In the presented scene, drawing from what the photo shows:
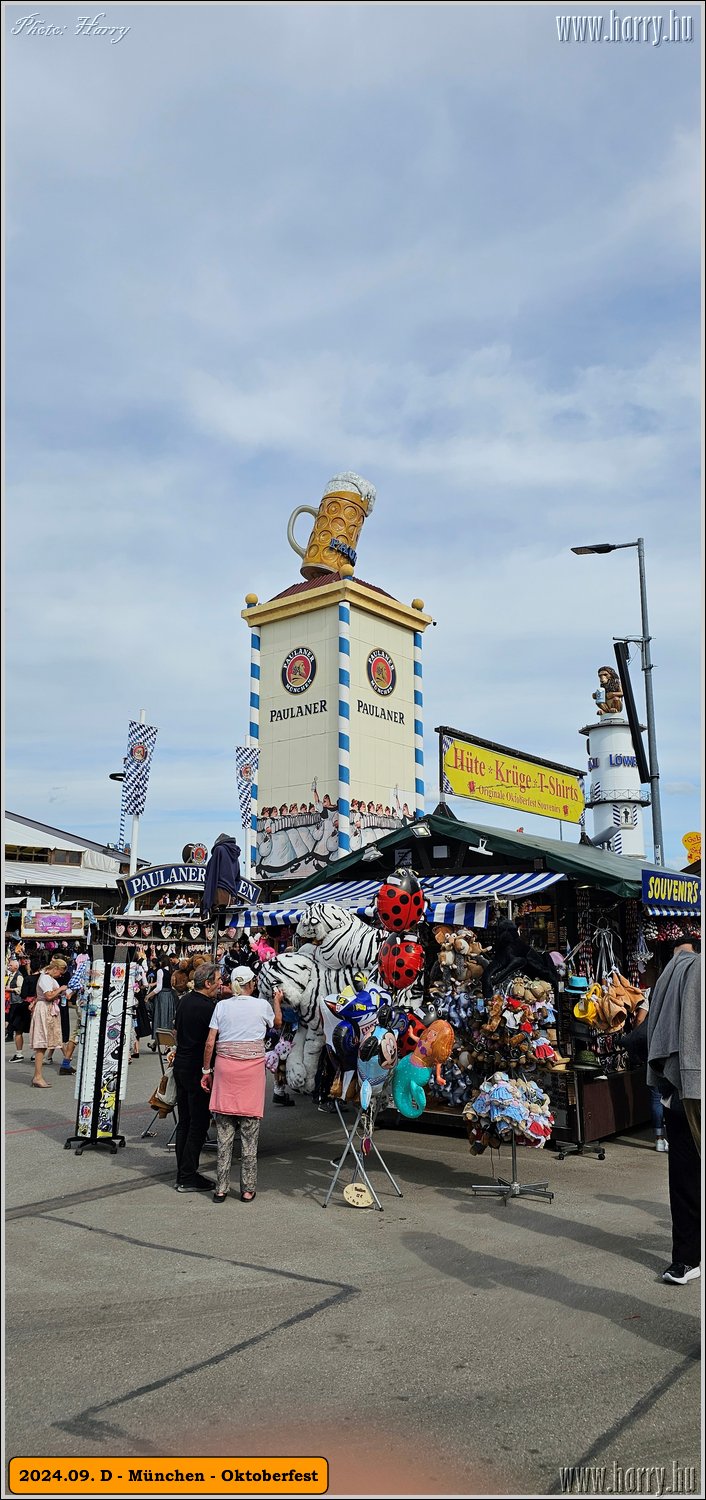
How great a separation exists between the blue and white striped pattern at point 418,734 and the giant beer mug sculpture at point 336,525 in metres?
2.77

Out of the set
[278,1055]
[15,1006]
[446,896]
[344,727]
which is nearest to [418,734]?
[344,727]

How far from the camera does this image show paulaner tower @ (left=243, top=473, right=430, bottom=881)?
22.4m

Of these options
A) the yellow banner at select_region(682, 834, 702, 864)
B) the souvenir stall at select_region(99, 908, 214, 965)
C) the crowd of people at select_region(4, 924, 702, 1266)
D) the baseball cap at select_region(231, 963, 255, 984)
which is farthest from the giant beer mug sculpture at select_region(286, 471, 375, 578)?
the baseball cap at select_region(231, 963, 255, 984)

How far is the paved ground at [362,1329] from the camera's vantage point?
12.1 feet

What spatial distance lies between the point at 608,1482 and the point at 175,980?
7350 millimetres

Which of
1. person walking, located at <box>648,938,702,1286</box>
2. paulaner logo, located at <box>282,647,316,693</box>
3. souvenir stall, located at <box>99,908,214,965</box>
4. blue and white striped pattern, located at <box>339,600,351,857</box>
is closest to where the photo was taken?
person walking, located at <box>648,938,702,1286</box>

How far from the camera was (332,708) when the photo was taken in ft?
73.9

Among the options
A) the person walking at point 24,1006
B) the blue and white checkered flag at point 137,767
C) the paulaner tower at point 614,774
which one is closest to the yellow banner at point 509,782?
the person walking at point 24,1006

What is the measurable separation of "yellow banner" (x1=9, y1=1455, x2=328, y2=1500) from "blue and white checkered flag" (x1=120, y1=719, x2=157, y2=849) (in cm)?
2448

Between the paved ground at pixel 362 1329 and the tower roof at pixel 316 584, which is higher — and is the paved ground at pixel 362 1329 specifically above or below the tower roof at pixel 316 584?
below

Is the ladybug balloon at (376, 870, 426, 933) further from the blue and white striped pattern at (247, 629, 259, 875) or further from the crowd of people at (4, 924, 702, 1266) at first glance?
the blue and white striped pattern at (247, 629, 259, 875)

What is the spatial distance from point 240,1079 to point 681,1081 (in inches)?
143

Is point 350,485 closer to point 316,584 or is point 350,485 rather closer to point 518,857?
point 316,584

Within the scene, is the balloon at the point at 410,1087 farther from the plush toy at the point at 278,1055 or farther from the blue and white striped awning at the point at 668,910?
the blue and white striped awning at the point at 668,910
